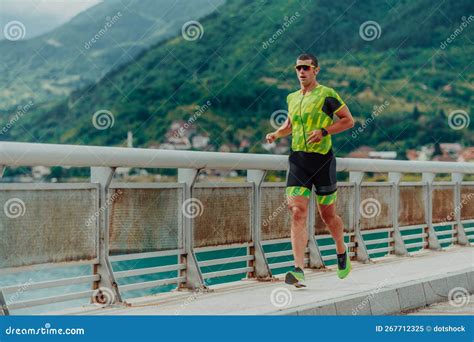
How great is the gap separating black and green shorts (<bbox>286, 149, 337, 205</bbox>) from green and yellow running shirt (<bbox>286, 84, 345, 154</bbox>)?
0.32ft

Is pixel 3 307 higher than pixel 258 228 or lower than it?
lower

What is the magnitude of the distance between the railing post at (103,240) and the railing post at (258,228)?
253 cm

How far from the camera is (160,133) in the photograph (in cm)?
10681

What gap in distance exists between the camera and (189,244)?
9.80 metres

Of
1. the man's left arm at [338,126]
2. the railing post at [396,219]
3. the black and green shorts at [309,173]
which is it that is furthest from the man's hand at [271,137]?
the railing post at [396,219]

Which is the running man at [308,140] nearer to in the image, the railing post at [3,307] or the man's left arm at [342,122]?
the man's left arm at [342,122]

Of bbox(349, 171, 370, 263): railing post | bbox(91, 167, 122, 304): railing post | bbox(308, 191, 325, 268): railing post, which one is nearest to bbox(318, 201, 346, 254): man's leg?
bbox(308, 191, 325, 268): railing post

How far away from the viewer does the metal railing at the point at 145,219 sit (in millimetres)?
7809

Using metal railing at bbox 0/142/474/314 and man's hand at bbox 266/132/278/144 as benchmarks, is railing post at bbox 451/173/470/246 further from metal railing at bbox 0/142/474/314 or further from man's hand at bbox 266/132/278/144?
man's hand at bbox 266/132/278/144

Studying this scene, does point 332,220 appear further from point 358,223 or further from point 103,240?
point 358,223

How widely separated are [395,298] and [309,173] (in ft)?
4.36

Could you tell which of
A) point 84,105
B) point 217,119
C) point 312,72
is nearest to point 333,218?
point 312,72

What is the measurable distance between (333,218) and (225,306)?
189cm

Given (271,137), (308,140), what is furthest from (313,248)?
(308,140)
